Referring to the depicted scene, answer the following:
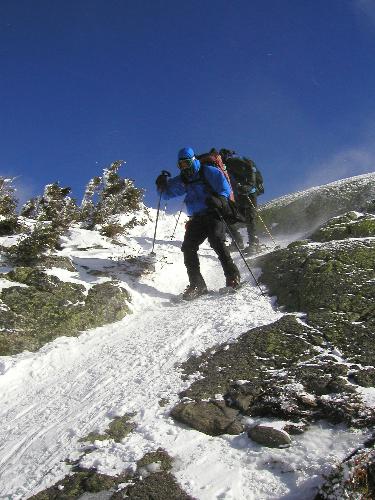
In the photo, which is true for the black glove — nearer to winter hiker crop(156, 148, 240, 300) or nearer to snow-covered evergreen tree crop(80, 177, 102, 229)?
winter hiker crop(156, 148, 240, 300)

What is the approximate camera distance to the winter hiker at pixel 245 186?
11844mm

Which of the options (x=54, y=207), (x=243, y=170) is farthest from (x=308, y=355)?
(x=54, y=207)

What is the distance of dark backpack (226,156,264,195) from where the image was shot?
12.0 meters

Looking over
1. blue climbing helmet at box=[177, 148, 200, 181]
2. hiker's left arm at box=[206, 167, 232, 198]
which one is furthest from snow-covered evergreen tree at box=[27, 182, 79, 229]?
hiker's left arm at box=[206, 167, 232, 198]

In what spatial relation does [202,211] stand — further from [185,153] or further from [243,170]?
[243,170]

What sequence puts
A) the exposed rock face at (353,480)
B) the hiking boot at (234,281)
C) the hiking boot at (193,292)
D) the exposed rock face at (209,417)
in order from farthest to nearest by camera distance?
the hiking boot at (193,292) < the hiking boot at (234,281) < the exposed rock face at (209,417) < the exposed rock face at (353,480)

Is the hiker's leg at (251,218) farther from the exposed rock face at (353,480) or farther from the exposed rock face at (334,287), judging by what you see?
the exposed rock face at (353,480)

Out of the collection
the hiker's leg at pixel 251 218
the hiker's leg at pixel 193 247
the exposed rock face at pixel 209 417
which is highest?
the hiker's leg at pixel 251 218

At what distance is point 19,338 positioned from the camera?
20.1 feet

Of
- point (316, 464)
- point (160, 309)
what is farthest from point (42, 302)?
point (316, 464)

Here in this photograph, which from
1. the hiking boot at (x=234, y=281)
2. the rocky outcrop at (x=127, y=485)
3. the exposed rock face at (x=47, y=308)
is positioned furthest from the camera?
the hiking boot at (x=234, y=281)

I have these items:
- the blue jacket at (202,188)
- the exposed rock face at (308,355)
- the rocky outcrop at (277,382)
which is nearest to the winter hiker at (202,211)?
the blue jacket at (202,188)

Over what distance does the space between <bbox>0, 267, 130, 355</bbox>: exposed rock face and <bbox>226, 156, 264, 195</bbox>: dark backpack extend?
18.3 ft

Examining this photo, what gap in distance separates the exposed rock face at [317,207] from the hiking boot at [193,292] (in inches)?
311
